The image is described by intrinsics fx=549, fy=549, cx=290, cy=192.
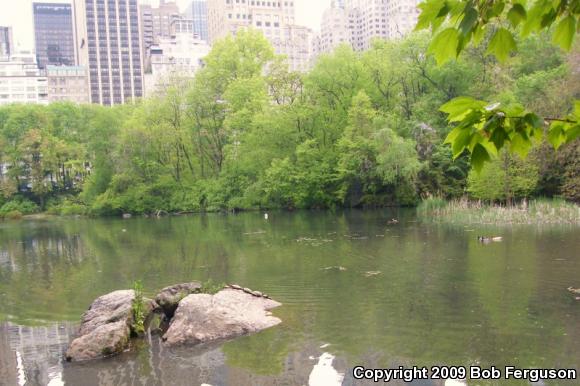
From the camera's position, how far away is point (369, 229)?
29.8 metres

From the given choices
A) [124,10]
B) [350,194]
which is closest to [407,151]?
[350,194]

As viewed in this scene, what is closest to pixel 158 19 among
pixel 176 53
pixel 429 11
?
pixel 176 53

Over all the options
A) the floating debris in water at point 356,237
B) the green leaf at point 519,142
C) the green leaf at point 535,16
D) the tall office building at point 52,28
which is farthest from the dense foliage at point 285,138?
the tall office building at point 52,28

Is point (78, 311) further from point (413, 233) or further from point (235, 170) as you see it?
point (235, 170)

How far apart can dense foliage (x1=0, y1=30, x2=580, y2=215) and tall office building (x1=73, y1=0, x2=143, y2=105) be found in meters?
84.1

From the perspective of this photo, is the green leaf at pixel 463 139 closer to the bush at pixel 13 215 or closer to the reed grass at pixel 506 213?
the reed grass at pixel 506 213

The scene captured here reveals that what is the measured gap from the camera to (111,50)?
152750 millimetres

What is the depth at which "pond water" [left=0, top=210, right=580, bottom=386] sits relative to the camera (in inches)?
392

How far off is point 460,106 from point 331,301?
1201 cm

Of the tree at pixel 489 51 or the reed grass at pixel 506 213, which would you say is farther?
the reed grass at pixel 506 213

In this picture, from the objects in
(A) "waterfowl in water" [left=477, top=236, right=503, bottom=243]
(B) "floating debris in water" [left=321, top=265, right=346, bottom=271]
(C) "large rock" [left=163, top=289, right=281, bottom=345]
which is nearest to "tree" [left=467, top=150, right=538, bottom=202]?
(A) "waterfowl in water" [left=477, top=236, right=503, bottom=243]

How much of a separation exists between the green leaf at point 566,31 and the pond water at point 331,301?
23.7ft

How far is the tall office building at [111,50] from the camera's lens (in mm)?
150375

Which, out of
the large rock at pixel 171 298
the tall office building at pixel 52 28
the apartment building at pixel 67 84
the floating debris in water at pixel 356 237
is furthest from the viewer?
the tall office building at pixel 52 28
